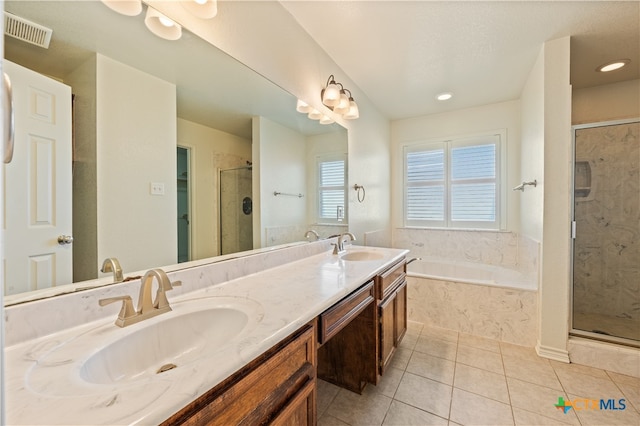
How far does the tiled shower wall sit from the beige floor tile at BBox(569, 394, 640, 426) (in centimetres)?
97

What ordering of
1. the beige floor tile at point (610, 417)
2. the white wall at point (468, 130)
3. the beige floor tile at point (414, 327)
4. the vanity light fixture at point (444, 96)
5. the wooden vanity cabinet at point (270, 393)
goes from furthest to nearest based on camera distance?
the white wall at point (468, 130)
the vanity light fixture at point (444, 96)
the beige floor tile at point (414, 327)
the beige floor tile at point (610, 417)
the wooden vanity cabinet at point (270, 393)

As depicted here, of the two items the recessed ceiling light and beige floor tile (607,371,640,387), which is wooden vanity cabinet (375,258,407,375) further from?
the recessed ceiling light

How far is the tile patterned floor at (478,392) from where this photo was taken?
4.82 ft

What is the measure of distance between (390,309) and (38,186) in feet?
5.76

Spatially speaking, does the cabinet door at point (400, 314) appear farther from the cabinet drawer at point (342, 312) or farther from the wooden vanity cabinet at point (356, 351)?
the cabinet drawer at point (342, 312)

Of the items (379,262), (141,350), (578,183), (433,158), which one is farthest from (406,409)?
(433,158)

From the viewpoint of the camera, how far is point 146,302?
0.88 metres

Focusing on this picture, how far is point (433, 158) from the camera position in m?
3.50

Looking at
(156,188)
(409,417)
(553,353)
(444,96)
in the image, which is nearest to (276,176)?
(156,188)

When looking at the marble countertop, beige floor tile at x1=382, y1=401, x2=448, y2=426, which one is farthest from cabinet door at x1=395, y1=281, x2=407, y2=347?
the marble countertop

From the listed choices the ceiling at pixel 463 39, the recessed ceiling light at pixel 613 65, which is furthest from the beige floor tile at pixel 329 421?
the recessed ceiling light at pixel 613 65

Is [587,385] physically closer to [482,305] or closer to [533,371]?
[533,371]

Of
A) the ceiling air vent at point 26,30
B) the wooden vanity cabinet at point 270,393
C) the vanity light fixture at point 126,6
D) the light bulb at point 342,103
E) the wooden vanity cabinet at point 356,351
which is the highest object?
the light bulb at point 342,103

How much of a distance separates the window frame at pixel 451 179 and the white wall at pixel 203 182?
287 cm
